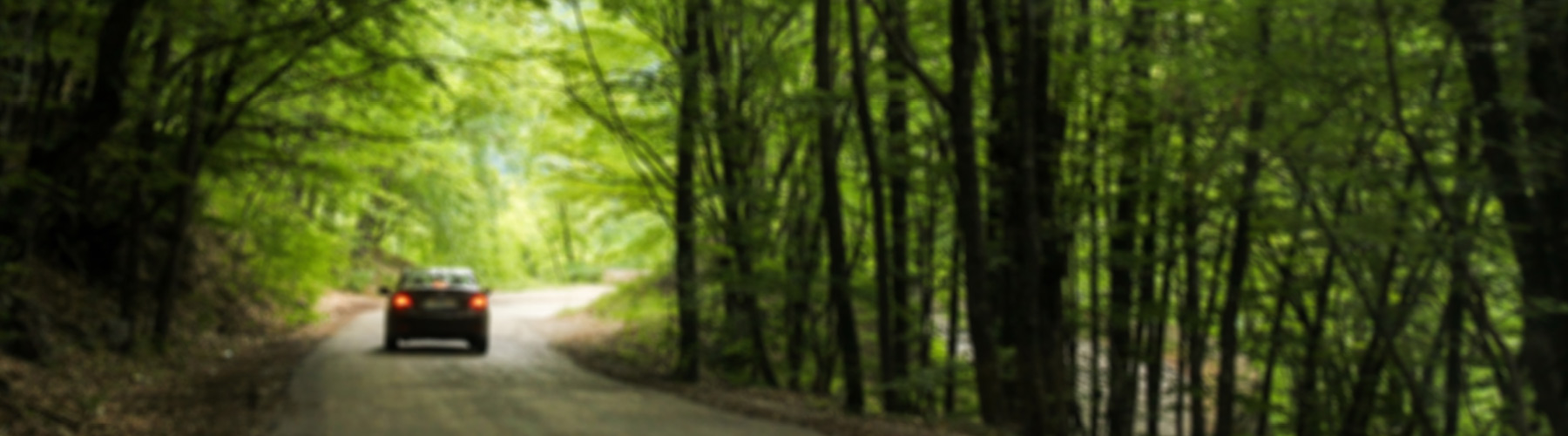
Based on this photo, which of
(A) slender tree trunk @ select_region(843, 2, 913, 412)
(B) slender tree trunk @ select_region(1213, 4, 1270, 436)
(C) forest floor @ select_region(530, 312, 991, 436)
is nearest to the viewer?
(C) forest floor @ select_region(530, 312, 991, 436)

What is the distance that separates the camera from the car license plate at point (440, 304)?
17.6 m

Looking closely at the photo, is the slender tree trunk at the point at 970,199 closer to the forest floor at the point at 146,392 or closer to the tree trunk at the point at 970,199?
the tree trunk at the point at 970,199

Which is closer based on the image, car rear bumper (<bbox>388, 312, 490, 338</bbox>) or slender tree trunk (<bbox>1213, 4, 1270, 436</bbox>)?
slender tree trunk (<bbox>1213, 4, 1270, 436</bbox>)

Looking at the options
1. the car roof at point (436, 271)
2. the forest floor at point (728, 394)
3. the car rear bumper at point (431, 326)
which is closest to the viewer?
the forest floor at point (728, 394)

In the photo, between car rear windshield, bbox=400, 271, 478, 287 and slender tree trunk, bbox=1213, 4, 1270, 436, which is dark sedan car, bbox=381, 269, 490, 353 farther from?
slender tree trunk, bbox=1213, 4, 1270, 436

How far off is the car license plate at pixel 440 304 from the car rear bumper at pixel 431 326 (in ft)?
0.45

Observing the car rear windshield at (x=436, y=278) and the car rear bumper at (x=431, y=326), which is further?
the car rear windshield at (x=436, y=278)

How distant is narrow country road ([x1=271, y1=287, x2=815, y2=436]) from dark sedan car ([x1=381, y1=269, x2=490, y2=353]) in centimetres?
34

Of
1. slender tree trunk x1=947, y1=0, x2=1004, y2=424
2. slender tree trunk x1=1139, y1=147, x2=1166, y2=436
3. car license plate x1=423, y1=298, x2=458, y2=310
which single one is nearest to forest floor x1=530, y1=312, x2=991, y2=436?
slender tree trunk x1=947, y1=0, x2=1004, y2=424

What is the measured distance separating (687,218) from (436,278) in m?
5.24

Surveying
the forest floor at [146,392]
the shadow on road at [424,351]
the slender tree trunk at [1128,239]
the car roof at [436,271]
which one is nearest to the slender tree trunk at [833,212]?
the slender tree trunk at [1128,239]

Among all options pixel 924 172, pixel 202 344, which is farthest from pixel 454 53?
pixel 924 172

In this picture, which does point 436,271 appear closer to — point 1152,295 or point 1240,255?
point 1152,295

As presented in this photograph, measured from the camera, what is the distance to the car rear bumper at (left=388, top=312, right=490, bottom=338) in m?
17.5
